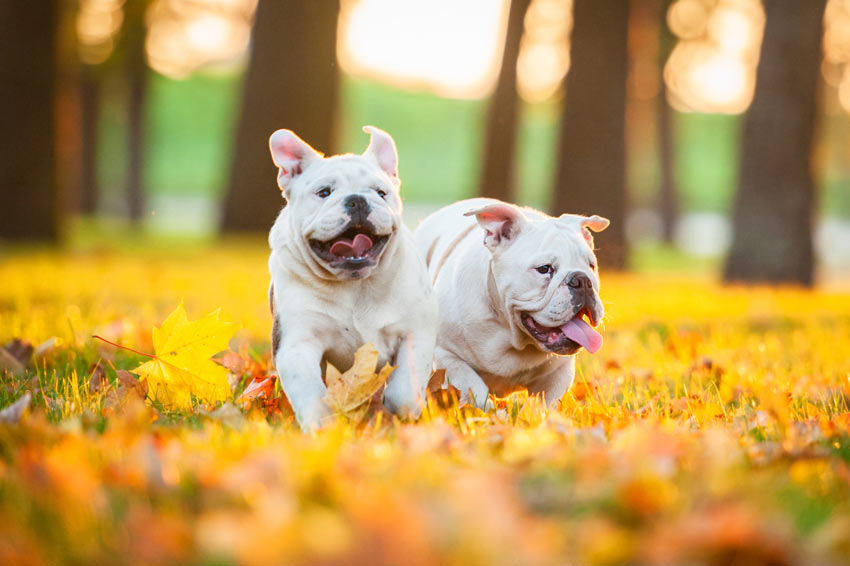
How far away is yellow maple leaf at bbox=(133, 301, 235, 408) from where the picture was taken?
3.84 metres

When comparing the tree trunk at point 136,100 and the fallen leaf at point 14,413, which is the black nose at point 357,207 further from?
the tree trunk at point 136,100

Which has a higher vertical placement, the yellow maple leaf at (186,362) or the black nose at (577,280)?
the black nose at (577,280)

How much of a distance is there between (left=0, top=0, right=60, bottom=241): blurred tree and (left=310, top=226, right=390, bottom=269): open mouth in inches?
438

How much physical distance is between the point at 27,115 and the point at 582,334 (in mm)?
11757

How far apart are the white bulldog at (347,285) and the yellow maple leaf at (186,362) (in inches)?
10.1

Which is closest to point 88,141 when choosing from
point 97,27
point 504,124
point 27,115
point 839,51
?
point 97,27

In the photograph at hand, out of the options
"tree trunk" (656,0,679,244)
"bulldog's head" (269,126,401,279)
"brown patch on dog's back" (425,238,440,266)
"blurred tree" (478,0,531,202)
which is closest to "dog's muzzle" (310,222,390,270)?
"bulldog's head" (269,126,401,279)

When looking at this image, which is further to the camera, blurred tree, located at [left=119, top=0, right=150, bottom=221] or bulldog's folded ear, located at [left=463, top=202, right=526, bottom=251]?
blurred tree, located at [left=119, top=0, right=150, bottom=221]

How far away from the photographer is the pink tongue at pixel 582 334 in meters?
4.13

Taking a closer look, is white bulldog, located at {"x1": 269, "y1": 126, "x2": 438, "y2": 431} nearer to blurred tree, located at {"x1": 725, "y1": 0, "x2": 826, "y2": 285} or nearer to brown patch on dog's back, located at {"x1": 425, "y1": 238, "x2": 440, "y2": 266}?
brown patch on dog's back, located at {"x1": 425, "y1": 238, "x2": 440, "y2": 266}

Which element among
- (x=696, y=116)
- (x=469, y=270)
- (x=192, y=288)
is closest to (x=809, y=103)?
(x=192, y=288)

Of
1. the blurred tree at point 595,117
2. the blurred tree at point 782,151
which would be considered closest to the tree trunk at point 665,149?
the blurred tree at point 595,117

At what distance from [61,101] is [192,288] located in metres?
6.53

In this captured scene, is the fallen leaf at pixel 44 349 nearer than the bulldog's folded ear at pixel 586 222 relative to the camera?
No
